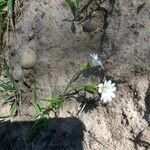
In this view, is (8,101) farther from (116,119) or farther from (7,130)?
(116,119)

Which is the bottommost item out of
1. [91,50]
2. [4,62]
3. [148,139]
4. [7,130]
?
[7,130]

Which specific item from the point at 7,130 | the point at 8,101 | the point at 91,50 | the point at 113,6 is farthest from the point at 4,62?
the point at 113,6

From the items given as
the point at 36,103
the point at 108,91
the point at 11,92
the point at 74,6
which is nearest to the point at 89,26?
the point at 74,6

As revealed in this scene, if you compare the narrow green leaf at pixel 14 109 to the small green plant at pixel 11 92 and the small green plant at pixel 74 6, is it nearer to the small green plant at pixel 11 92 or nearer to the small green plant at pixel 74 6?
the small green plant at pixel 11 92

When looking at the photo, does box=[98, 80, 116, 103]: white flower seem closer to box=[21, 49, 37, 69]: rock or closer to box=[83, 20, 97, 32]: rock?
box=[83, 20, 97, 32]: rock

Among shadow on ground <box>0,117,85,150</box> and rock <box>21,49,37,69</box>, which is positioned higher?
rock <box>21,49,37,69</box>

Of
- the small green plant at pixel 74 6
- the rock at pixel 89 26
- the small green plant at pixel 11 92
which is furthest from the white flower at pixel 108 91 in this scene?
the small green plant at pixel 11 92

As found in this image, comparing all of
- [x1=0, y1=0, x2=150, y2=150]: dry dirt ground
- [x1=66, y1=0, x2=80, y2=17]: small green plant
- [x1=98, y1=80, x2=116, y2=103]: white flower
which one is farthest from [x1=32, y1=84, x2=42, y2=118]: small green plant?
[x1=66, y1=0, x2=80, y2=17]: small green plant
